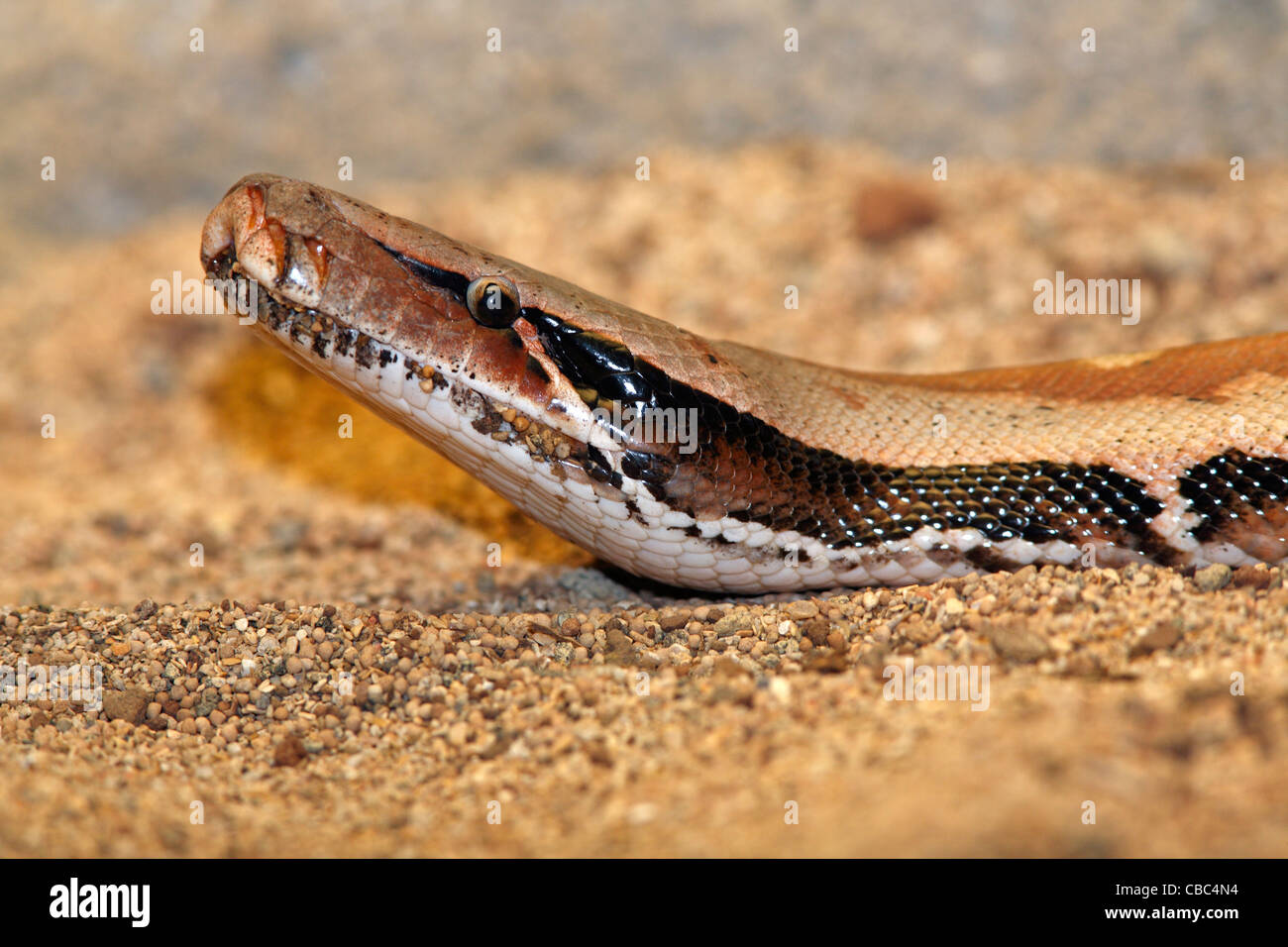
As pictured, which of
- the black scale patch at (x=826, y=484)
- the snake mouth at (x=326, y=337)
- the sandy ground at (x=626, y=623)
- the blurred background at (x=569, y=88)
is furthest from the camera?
the blurred background at (x=569, y=88)

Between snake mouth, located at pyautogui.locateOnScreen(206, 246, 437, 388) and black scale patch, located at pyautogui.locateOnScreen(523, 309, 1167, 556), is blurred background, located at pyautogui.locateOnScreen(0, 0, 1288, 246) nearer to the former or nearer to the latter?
black scale patch, located at pyautogui.locateOnScreen(523, 309, 1167, 556)

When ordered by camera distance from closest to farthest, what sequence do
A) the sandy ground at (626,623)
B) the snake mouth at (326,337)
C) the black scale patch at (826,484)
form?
the sandy ground at (626,623) < the snake mouth at (326,337) < the black scale patch at (826,484)

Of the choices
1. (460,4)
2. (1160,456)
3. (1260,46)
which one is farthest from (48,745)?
(1260,46)

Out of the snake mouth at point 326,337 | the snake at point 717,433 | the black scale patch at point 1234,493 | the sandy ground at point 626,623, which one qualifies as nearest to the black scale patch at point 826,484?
the snake at point 717,433

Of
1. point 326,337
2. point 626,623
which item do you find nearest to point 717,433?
point 626,623

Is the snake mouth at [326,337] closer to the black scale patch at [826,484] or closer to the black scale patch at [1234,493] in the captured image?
the black scale patch at [826,484]

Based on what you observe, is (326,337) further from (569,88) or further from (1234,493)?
(569,88)

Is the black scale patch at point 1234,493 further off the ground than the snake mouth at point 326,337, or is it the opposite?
the snake mouth at point 326,337

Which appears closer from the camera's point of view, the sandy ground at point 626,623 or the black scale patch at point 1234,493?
the sandy ground at point 626,623
